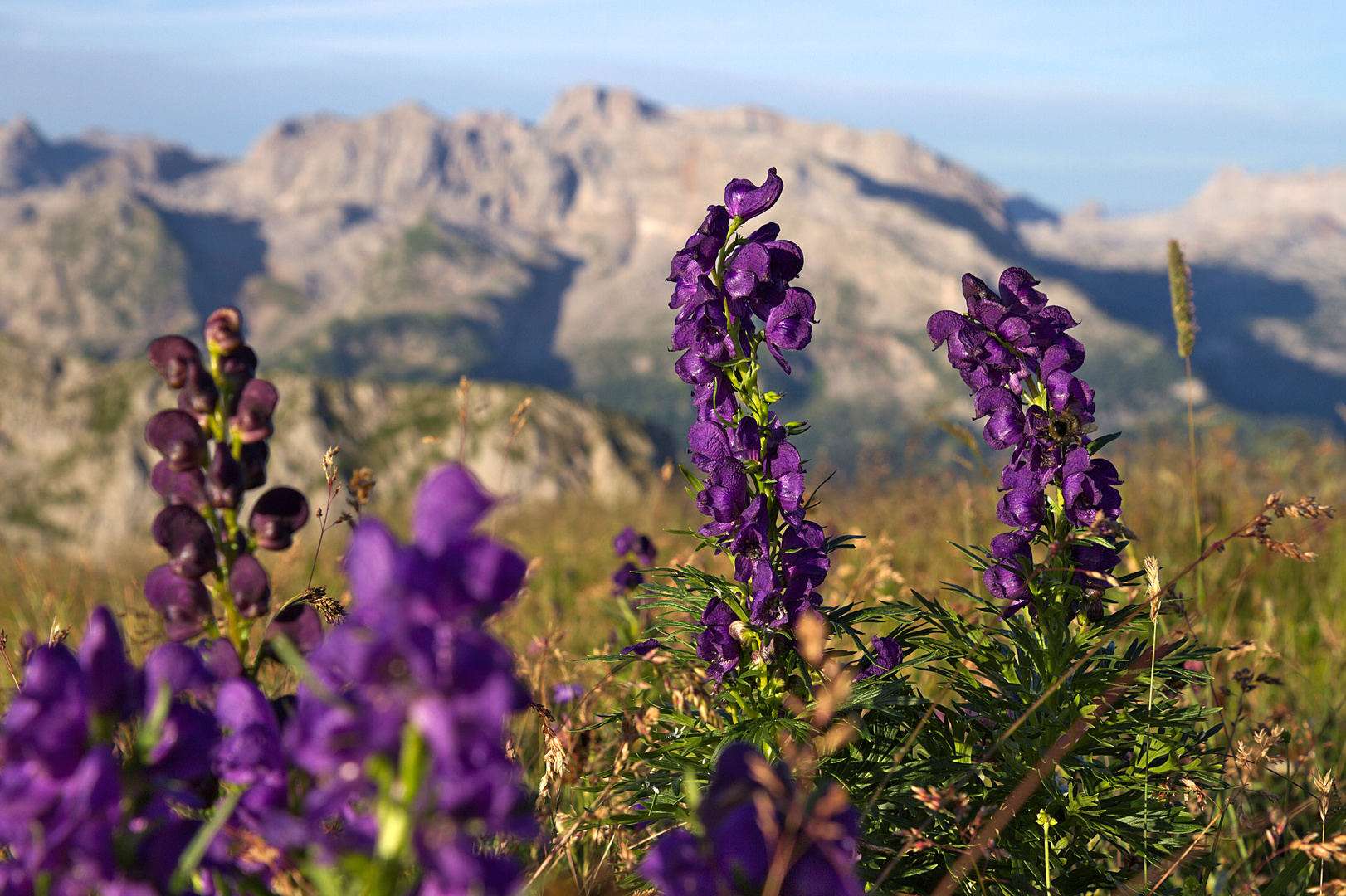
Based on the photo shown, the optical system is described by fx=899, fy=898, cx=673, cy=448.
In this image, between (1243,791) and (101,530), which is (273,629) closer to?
(1243,791)

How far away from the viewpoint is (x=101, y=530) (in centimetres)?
10688

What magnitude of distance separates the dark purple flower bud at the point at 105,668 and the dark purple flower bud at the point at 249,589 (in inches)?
13.3

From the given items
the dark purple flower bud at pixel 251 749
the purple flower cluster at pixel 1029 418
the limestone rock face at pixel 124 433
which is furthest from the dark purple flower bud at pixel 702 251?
the limestone rock face at pixel 124 433

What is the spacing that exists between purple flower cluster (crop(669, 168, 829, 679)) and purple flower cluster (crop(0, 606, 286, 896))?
1.68 m

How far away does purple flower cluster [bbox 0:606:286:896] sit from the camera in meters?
1.17

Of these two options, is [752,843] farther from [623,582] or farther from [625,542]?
[625,542]

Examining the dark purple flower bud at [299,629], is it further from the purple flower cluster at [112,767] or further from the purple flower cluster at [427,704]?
the purple flower cluster at [427,704]

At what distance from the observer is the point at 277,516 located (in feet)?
5.91

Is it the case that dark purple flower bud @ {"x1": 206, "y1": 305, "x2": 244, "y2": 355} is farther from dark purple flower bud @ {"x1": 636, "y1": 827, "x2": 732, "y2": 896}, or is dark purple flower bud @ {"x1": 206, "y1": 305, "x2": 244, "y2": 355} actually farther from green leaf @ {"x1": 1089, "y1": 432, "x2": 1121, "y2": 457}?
green leaf @ {"x1": 1089, "y1": 432, "x2": 1121, "y2": 457}

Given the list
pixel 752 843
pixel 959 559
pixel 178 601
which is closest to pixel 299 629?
pixel 178 601

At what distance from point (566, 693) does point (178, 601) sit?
3.48 meters

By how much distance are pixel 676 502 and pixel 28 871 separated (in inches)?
438

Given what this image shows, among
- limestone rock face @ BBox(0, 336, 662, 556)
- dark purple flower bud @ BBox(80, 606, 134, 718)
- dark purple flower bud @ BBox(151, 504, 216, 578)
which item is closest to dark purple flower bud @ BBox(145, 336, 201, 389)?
dark purple flower bud @ BBox(151, 504, 216, 578)

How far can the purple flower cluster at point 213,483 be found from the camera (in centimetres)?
168
